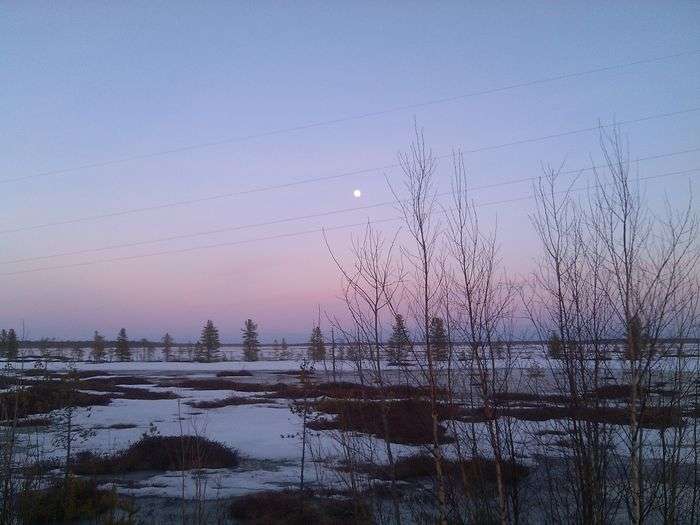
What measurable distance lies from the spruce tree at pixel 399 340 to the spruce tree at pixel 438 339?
29 cm

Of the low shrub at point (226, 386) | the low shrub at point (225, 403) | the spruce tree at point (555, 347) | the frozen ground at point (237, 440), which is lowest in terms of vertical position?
the low shrub at point (226, 386)

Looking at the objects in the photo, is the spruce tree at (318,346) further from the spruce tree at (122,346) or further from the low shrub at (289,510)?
the spruce tree at (122,346)

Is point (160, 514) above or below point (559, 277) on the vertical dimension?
below

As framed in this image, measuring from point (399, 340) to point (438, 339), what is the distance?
44 centimetres

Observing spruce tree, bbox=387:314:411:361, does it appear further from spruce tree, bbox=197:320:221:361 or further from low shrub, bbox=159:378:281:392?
spruce tree, bbox=197:320:221:361

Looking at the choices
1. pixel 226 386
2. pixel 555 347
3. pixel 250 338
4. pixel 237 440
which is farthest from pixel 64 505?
pixel 250 338

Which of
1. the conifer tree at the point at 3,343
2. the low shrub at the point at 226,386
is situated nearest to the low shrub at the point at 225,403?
the low shrub at the point at 226,386

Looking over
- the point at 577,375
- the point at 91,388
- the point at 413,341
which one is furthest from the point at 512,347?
the point at 91,388

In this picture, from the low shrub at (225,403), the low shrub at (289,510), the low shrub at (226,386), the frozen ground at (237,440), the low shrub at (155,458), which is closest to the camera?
the frozen ground at (237,440)

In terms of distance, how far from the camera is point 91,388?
1201 inches

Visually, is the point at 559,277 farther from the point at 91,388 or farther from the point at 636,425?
the point at 91,388

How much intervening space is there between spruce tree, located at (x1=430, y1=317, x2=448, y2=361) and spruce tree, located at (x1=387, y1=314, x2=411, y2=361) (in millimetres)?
287

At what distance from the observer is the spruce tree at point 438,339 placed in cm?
570

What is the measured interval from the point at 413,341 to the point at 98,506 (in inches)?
256
